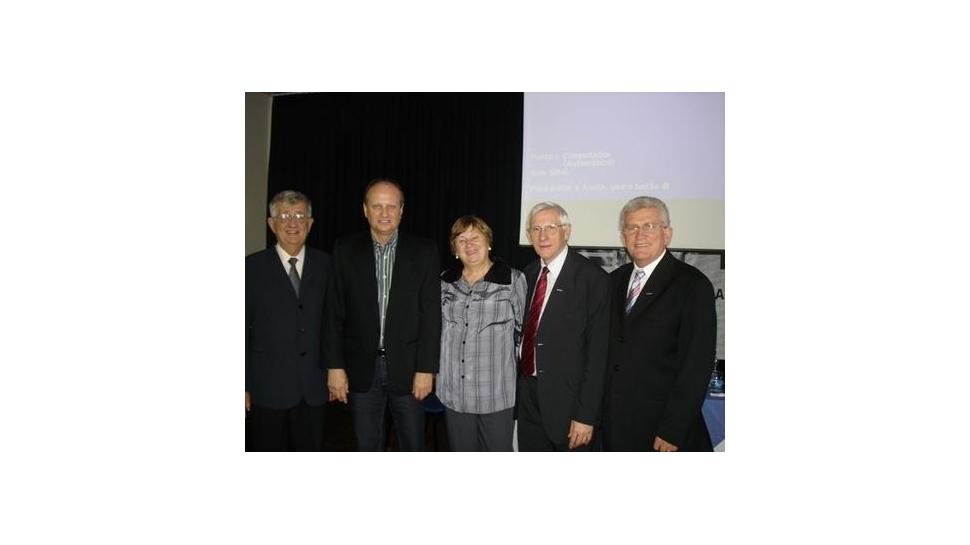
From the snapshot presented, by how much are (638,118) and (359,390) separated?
6.60 feet

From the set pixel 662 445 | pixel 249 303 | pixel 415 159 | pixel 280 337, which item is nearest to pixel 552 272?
pixel 415 159

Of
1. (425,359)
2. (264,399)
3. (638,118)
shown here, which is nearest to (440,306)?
(425,359)

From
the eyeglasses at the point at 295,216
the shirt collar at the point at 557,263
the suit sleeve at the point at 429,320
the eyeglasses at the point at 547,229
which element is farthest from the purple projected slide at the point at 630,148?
the eyeglasses at the point at 295,216

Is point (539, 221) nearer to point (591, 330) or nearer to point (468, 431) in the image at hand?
point (591, 330)

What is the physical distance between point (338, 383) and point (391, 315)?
17.9 inches

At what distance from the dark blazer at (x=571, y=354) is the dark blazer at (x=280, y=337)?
1.15 meters

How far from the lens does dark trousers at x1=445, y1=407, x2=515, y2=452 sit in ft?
10.8

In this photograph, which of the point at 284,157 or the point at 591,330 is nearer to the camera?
the point at 591,330

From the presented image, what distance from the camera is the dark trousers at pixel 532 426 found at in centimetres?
330

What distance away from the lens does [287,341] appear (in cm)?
339

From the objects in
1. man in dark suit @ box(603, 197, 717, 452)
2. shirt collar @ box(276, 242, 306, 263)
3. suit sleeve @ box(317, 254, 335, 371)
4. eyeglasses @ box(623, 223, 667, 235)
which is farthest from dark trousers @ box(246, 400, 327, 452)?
eyeglasses @ box(623, 223, 667, 235)

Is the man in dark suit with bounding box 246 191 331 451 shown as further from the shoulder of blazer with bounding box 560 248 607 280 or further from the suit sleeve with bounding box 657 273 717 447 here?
the suit sleeve with bounding box 657 273 717 447

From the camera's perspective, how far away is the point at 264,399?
11.2 feet

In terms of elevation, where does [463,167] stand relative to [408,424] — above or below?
above
